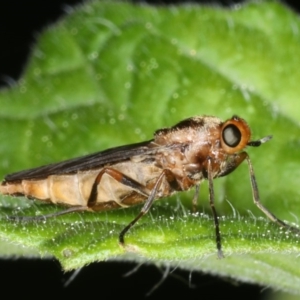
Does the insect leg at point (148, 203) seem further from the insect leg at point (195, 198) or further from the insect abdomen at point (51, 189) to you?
the insect abdomen at point (51, 189)

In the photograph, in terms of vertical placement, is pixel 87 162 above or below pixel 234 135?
below

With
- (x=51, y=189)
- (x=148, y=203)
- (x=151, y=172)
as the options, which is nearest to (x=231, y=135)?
(x=151, y=172)

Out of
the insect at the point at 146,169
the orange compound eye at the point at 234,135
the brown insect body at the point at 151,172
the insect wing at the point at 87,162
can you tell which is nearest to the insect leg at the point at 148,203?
the insect at the point at 146,169

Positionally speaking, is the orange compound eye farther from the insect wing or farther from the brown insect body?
the insect wing

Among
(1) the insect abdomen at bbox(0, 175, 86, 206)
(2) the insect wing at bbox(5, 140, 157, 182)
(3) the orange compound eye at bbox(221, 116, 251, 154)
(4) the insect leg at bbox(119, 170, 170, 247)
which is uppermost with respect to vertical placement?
(3) the orange compound eye at bbox(221, 116, 251, 154)

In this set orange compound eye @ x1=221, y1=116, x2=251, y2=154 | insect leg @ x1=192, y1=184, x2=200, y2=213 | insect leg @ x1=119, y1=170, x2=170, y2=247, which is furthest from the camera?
insect leg @ x1=192, y1=184, x2=200, y2=213

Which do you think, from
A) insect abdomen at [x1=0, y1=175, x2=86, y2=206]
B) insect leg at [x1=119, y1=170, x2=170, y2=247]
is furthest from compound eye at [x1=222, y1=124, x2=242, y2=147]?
insect abdomen at [x1=0, y1=175, x2=86, y2=206]

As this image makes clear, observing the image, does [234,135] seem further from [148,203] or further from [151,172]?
[148,203]

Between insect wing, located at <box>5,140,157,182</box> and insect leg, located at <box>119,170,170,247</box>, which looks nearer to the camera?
insect leg, located at <box>119,170,170,247</box>
